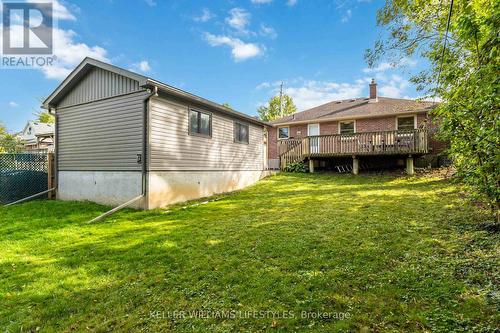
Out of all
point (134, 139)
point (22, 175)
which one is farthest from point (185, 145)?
point (22, 175)

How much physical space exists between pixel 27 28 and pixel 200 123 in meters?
6.90

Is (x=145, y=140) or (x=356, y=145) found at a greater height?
(x=356, y=145)

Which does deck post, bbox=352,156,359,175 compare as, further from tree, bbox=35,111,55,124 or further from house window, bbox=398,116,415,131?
tree, bbox=35,111,55,124

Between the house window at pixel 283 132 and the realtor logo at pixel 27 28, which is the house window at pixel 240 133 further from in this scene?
the realtor logo at pixel 27 28

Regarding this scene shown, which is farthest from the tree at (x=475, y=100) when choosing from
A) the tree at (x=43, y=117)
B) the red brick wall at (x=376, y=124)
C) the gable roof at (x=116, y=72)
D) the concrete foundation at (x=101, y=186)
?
the tree at (x=43, y=117)

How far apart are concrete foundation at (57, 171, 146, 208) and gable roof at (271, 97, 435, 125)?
39.9 ft

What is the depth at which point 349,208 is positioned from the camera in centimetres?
711

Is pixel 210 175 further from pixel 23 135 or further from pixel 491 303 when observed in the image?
pixel 23 135

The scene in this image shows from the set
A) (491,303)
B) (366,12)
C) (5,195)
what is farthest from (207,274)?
(366,12)

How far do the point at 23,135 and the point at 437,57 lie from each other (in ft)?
129

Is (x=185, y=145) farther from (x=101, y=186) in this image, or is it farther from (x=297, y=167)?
(x=297, y=167)

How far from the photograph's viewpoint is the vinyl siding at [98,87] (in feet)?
29.0

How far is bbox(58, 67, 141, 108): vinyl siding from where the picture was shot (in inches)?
348

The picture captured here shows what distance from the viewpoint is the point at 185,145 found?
31.4ft
